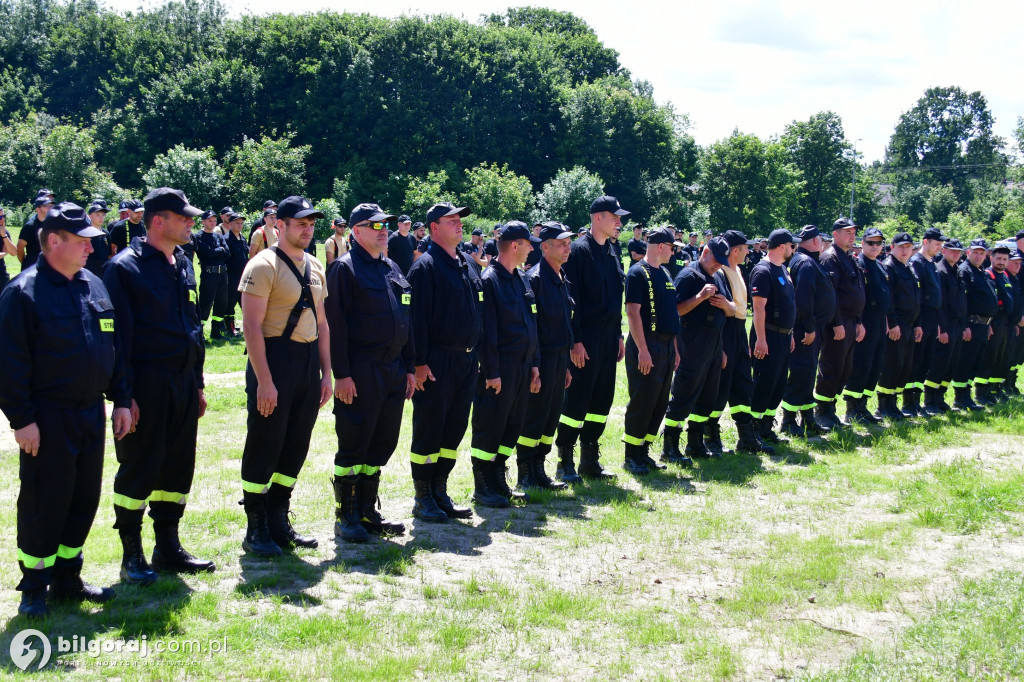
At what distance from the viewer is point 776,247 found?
34.1 ft

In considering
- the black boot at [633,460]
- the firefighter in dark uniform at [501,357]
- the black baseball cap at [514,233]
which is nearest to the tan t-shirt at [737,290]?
the black boot at [633,460]

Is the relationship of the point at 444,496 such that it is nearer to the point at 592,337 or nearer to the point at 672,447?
the point at 592,337

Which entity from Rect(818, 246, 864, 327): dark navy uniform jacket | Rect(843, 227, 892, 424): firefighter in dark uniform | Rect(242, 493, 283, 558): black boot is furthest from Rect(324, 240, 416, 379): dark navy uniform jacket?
Rect(843, 227, 892, 424): firefighter in dark uniform

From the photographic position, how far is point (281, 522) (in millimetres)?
6383

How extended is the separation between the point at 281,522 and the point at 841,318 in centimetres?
792

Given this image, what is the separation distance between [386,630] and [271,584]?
102 cm

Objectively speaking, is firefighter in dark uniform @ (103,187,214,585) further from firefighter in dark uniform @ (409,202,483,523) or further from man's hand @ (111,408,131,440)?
firefighter in dark uniform @ (409,202,483,523)

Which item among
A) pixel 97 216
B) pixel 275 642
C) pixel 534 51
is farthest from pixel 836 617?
pixel 534 51

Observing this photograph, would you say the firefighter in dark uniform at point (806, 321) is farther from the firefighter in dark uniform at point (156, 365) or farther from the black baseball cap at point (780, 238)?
the firefighter in dark uniform at point (156, 365)

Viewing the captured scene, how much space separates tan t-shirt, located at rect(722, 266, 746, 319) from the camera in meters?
9.49

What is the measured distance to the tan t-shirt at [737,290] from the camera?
949 cm

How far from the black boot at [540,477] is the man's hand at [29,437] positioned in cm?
465

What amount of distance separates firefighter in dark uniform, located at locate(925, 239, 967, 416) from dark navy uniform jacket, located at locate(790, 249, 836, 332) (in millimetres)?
3515

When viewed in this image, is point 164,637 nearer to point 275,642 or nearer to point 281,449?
point 275,642
